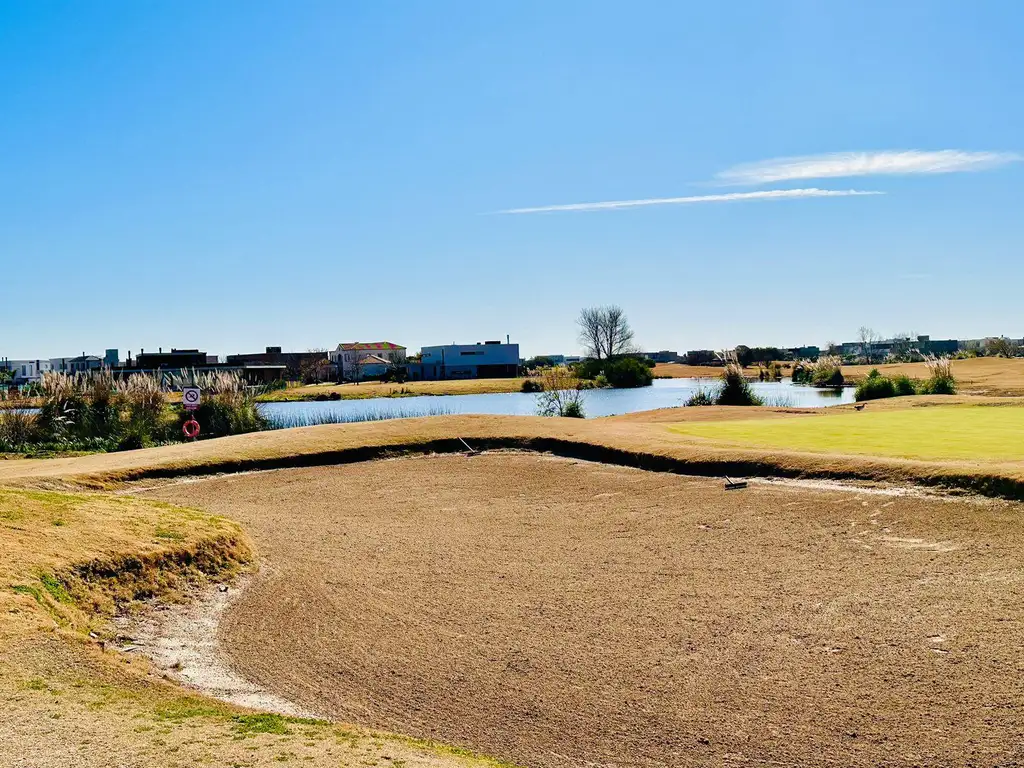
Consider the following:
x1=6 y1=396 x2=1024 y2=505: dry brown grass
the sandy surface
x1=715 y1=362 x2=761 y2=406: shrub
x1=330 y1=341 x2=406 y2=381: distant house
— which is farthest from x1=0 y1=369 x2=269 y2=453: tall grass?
x1=330 y1=341 x2=406 y2=381: distant house

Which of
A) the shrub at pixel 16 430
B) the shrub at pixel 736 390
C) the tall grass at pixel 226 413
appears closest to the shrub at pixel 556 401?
the shrub at pixel 736 390

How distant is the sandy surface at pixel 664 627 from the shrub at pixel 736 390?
21596 millimetres

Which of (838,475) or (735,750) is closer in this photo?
(735,750)

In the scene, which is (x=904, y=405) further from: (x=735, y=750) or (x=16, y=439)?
(x=16, y=439)

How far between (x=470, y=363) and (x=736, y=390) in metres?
77.6

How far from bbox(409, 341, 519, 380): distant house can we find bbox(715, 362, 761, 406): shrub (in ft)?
236

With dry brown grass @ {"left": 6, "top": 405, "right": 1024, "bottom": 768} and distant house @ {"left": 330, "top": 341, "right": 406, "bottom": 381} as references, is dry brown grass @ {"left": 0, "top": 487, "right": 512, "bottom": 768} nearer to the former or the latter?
dry brown grass @ {"left": 6, "top": 405, "right": 1024, "bottom": 768}

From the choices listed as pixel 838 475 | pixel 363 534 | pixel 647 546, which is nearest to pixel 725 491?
pixel 838 475

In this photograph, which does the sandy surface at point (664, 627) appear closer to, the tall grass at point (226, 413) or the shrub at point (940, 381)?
the tall grass at point (226, 413)

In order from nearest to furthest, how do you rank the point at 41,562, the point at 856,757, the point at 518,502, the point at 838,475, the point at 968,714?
the point at 856,757, the point at 968,714, the point at 41,562, the point at 838,475, the point at 518,502

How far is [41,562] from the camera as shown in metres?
9.70

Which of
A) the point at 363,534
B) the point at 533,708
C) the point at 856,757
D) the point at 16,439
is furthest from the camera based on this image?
the point at 16,439

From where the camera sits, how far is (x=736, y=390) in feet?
122

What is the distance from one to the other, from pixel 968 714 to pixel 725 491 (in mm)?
8683
